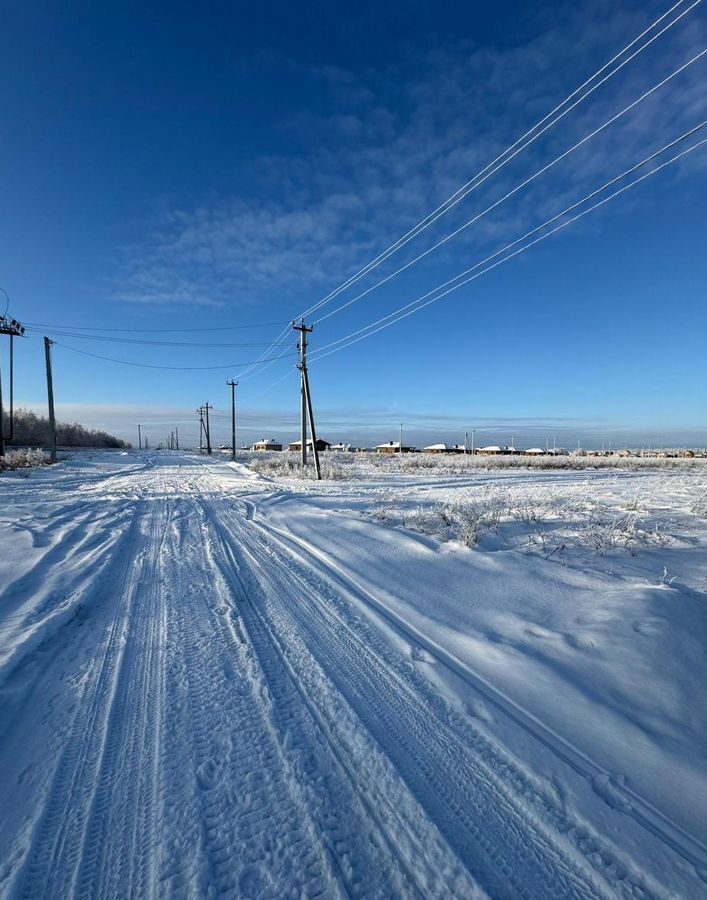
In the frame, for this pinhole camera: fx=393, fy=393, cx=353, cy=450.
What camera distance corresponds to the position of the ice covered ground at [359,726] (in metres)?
1.64

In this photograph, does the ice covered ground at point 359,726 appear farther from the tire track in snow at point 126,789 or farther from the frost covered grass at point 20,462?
the frost covered grass at point 20,462

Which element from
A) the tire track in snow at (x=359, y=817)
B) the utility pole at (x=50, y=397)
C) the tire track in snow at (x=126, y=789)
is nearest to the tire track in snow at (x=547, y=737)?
the tire track in snow at (x=359, y=817)

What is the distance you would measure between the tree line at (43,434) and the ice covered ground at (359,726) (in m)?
71.1

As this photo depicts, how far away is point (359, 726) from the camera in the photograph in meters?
2.42

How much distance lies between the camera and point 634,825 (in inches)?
71.2

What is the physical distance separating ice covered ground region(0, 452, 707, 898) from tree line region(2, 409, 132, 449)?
233ft

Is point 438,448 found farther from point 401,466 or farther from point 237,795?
point 237,795

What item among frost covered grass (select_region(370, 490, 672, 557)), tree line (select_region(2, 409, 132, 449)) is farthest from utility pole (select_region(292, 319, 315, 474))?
tree line (select_region(2, 409, 132, 449))

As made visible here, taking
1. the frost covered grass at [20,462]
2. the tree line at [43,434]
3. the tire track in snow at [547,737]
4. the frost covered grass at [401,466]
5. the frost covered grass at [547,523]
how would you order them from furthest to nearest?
the tree line at [43,434] < the frost covered grass at [401,466] < the frost covered grass at [20,462] < the frost covered grass at [547,523] < the tire track in snow at [547,737]

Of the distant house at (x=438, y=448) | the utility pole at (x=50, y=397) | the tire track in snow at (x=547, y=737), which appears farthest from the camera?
the distant house at (x=438, y=448)

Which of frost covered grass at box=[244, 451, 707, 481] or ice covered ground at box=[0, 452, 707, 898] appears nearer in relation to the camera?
ice covered ground at box=[0, 452, 707, 898]

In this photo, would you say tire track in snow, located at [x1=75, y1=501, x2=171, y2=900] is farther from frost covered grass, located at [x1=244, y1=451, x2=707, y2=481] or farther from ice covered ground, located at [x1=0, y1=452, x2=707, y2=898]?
frost covered grass, located at [x1=244, y1=451, x2=707, y2=481]

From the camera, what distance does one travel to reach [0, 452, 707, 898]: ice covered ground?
164cm

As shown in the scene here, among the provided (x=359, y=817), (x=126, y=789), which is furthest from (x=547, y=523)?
(x=126, y=789)
